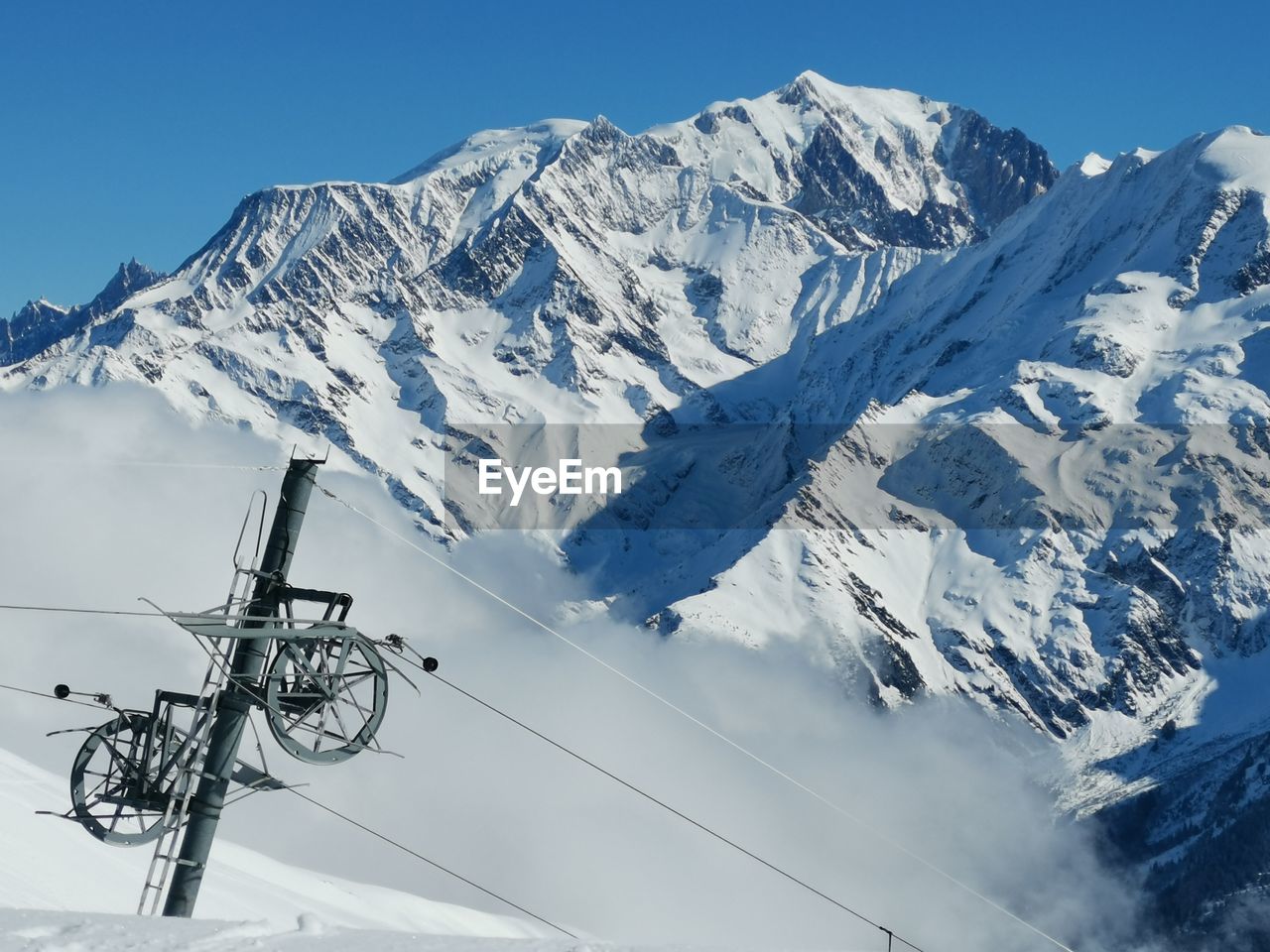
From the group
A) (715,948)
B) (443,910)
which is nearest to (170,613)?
(715,948)

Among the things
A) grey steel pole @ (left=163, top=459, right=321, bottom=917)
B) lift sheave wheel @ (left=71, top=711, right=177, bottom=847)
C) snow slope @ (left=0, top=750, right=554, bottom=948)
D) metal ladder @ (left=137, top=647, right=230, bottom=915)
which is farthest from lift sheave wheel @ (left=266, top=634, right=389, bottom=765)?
snow slope @ (left=0, top=750, right=554, bottom=948)

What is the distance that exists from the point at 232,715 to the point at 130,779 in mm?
2539

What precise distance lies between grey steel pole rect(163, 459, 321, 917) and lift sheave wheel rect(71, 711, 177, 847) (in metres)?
0.83

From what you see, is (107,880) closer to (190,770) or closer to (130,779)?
(130,779)

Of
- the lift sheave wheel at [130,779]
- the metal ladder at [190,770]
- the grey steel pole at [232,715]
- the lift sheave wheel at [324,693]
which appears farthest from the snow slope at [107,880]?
the lift sheave wheel at [324,693]

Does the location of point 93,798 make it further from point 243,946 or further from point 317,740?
point 243,946

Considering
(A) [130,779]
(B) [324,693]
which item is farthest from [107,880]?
(B) [324,693]

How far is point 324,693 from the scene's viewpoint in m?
29.8

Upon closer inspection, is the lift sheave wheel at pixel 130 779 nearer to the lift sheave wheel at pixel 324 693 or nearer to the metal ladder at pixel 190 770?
the metal ladder at pixel 190 770

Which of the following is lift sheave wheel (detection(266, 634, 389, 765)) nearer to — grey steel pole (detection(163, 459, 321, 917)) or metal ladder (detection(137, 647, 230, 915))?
grey steel pole (detection(163, 459, 321, 917))

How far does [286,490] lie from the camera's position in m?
30.0

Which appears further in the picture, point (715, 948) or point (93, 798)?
point (93, 798)

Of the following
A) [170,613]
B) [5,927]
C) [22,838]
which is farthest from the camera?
[22,838]

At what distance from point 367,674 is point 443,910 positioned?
92.2 m
